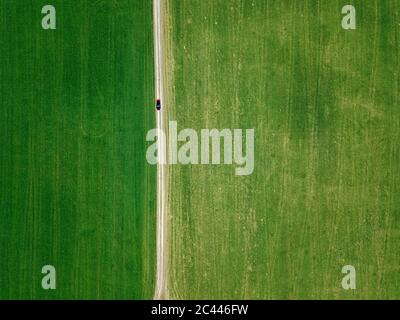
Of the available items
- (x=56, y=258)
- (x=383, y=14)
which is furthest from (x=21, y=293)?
(x=383, y=14)

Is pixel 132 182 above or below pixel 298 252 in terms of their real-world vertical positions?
above

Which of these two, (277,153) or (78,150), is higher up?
(78,150)
